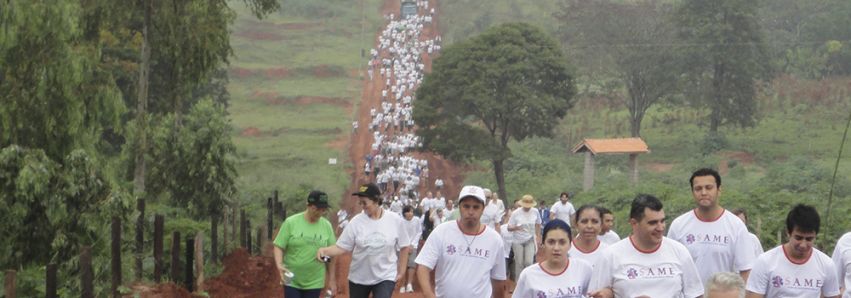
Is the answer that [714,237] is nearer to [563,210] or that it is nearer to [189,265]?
[189,265]

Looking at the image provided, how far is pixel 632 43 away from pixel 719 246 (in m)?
59.4

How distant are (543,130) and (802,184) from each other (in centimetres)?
1157

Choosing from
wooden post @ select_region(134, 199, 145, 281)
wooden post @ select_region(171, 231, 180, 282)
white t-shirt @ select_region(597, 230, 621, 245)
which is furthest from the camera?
wooden post @ select_region(134, 199, 145, 281)

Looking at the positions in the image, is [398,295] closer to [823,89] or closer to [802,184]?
[802,184]

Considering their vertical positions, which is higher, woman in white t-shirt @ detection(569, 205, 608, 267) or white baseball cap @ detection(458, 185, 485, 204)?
white baseball cap @ detection(458, 185, 485, 204)

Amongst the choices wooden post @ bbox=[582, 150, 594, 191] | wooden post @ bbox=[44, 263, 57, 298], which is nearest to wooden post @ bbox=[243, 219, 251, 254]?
wooden post @ bbox=[44, 263, 57, 298]

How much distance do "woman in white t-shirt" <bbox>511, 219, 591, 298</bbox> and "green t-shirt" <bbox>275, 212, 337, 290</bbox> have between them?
3.39 metres

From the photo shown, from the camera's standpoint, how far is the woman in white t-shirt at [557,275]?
879 centimetres

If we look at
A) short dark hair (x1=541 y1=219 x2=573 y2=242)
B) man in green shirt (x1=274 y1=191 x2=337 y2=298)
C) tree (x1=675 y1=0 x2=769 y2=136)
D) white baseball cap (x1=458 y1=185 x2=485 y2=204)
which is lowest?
man in green shirt (x1=274 y1=191 x2=337 y2=298)

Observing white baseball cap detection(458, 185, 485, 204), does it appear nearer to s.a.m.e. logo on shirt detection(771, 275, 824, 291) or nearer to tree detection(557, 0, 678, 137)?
s.a.m.e. logo on shirt detection(771, 275, 824, 291)

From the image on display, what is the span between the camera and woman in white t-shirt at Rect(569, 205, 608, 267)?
10.5 metres

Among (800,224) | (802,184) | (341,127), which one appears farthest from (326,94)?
(800,224)

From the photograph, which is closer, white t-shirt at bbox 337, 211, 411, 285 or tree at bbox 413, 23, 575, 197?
white t-shirt at bbox 337, 211, 411, 285

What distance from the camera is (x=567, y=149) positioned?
221 feet
